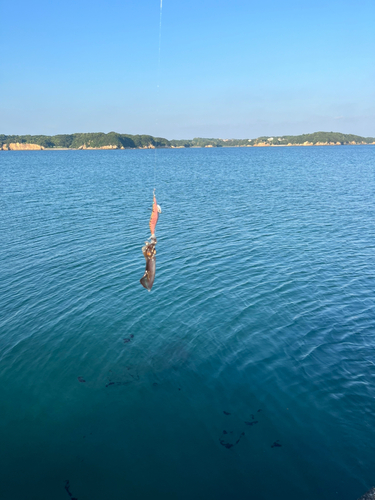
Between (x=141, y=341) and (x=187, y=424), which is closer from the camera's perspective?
(x=187, y=424)

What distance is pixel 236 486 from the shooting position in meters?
11.2

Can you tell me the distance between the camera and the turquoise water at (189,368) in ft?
38.4

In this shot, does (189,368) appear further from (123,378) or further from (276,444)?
(276,444)

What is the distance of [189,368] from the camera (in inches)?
651

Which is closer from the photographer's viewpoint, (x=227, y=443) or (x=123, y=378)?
(x=227, y=443)

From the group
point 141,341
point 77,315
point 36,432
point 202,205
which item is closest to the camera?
point 36,432

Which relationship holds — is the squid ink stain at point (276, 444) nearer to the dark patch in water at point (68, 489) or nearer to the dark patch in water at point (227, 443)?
the dark patch in water at point (227, 443)

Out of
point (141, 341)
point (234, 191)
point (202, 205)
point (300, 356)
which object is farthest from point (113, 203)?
point (300, 356)

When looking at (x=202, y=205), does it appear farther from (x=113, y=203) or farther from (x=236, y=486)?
(x=236, y=486)

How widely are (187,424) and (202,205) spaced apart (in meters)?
40.0

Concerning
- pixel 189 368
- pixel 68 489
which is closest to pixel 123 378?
pixel 189 368

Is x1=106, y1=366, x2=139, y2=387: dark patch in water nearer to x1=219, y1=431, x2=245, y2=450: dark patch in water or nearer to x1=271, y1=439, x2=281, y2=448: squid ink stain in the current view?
x1=219, y1=431, x2=245, y2=450: dark patch in water

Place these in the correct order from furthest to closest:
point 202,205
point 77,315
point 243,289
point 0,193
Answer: point 0,193
point 202,205
point 243,289
point 77,315

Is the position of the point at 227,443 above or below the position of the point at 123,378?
above
